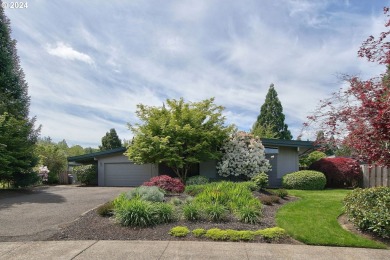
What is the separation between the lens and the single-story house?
1802cm

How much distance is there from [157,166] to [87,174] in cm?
500

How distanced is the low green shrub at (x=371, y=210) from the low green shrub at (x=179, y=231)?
3.77 meters

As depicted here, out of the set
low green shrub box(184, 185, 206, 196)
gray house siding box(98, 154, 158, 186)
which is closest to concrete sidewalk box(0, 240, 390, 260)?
low green shrub box(184, 185, 206, 196)

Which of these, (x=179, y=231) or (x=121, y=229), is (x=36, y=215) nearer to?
(x=121, y=229)

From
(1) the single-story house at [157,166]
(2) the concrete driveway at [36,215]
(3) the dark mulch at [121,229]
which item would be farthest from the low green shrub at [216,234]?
(1) the single-story house at [157,166]

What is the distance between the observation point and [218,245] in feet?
19.3

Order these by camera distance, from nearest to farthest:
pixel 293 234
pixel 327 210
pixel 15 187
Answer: pixel 293 234
pixel 327 210
pixel 15 187

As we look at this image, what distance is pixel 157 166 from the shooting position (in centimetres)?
1950

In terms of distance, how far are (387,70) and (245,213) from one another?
4.42 metres

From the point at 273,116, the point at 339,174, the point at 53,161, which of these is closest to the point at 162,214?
the point at 339,174

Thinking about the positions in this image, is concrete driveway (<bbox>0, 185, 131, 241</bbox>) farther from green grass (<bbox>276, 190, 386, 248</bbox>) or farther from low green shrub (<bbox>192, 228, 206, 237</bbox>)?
green grass (<bbox>276, 190, 386, 248</bbox>)

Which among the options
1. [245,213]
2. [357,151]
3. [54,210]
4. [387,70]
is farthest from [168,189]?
[387,70]

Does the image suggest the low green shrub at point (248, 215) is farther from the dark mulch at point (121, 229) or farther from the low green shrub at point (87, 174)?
the low green shrub at point (87, 174)

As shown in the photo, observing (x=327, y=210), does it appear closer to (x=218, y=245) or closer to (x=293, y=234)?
(x=293, y=234)
